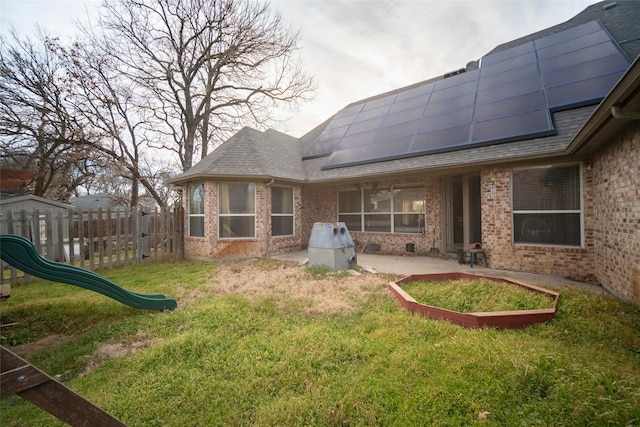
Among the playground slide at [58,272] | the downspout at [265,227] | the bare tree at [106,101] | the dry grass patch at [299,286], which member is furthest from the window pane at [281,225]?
the bare tree at [106,101]

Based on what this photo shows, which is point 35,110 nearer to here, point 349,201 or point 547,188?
point 349,201

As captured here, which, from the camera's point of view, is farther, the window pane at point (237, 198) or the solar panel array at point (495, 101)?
the window pane at point (237, 198)

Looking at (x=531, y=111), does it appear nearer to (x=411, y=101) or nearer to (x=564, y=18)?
(x=411, y=101)

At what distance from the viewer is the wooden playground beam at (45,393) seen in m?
1.26

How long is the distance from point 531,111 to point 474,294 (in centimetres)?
590

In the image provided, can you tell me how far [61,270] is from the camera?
3.88 m

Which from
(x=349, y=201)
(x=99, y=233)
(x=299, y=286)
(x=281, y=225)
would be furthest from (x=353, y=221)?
(x=99, y=233)

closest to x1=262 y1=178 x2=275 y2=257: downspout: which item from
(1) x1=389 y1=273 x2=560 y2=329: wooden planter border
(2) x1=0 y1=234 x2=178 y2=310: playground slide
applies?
(2) x1=0 y1=234 x2=178 y2=310: playground slide

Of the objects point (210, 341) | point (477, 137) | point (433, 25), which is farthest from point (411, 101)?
point (210, 341)

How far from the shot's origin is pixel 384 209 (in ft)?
33.7

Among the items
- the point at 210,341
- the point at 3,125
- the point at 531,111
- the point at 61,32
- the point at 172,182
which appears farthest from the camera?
the point at 61,32

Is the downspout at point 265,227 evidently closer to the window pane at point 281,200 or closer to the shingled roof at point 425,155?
the window pane at point 281,200

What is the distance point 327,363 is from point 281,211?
777 cm

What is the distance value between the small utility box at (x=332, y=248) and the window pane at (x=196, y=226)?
4.44 metres
